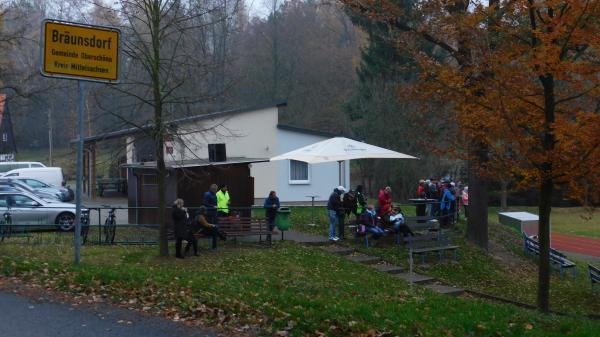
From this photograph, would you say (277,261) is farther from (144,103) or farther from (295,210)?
(295,210)

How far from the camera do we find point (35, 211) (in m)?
23.8

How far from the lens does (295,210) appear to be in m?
28.9

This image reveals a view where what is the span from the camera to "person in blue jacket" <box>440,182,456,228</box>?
77.3 feet

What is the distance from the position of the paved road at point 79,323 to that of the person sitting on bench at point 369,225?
1152cm

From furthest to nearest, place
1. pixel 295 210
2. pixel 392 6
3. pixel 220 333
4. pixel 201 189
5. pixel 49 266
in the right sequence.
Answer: pixel 295 210 → pixel 201 189 → pixel 392 6 → pixel 49 266 → pixel 220 333

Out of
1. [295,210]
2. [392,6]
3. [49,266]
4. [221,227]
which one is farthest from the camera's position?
[295,210]

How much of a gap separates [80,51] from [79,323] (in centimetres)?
490

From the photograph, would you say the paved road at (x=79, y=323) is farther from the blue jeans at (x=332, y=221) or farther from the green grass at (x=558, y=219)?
the blue jeans at (x=332, y=221)

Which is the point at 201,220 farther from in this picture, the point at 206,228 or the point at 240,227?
the point at 240,227

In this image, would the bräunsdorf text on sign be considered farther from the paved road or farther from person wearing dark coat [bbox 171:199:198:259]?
person wearing dark coat [bbox 171:199:198:259]

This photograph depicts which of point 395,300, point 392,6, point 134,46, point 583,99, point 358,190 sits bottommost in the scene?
point 395,300

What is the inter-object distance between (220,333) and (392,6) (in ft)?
45.9

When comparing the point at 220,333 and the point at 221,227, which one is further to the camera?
the point at 221,227

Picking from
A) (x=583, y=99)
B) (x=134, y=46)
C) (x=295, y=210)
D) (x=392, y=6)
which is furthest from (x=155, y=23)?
(x=295, y=210)
